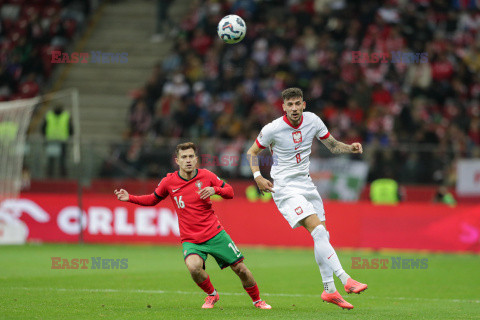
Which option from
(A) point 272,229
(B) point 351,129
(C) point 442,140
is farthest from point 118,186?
(C) point 442,140

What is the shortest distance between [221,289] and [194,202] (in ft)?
8.92

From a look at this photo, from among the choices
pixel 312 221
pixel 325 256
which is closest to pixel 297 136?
pixel 312 221

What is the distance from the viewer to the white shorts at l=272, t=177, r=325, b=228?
9797 mm

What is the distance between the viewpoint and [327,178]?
67.5 feet

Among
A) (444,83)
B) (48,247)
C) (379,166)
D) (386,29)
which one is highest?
(386,29)

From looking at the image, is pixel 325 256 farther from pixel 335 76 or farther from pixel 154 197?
pixel 335 76

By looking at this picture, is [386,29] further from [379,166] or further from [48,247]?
[48,247]

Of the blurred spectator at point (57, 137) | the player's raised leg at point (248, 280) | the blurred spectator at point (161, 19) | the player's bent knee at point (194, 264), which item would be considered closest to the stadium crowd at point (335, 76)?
the blurred spectator at point (161, 19)

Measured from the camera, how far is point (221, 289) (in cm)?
1211

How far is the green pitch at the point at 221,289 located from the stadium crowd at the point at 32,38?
34.5 ft

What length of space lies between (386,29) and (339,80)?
2.25 m

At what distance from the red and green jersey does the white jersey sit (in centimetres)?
69

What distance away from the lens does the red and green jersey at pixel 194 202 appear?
9.71 metres

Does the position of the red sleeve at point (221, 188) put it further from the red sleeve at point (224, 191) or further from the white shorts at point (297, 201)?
the white shorts at point (297, 201)
